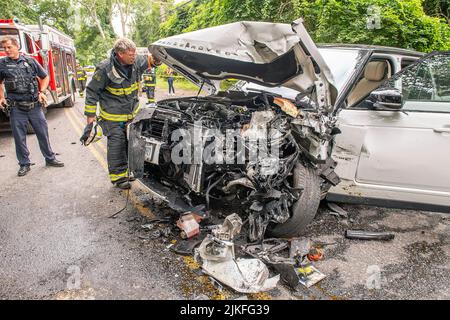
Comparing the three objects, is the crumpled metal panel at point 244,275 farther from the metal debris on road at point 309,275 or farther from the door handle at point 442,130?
the door handle at point 442,130

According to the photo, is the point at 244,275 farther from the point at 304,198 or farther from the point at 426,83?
the point at 426,83

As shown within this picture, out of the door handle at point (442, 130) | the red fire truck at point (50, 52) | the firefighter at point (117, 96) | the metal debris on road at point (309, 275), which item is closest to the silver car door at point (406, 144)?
the door handle at point (442, 130)

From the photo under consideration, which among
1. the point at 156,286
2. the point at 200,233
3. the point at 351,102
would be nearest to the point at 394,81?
the point at 351,102

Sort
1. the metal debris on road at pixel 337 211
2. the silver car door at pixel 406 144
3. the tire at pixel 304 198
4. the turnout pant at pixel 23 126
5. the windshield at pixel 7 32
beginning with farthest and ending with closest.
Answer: the windshield at pixel 7 32 < the turnout pant at pixel 23 126 < the metal debris on road at pixel 337 211 < the silver car door at pixel 406 144 < the tire at pixel 304 198

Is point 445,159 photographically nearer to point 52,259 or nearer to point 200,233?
point 200,233

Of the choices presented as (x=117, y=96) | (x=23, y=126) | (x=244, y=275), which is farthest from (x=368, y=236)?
(x=23, y=126)

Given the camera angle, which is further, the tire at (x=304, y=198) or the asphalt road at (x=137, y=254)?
the tire at (x=304, y=198)

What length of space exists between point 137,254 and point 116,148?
1677mm

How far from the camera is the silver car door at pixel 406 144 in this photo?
2859mm

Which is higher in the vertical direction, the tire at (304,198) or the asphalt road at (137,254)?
the tire at (304,198)

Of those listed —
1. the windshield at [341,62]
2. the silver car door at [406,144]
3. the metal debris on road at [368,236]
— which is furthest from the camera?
the windshield at [341,62]

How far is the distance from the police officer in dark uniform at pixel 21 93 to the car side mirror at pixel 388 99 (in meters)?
4.40

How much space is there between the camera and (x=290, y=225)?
9.27 ft

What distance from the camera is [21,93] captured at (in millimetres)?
4609
